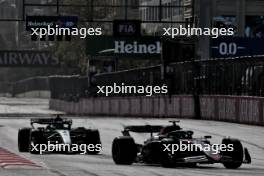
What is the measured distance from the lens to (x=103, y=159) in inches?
848

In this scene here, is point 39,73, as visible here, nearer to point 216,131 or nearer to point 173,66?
point 173,66

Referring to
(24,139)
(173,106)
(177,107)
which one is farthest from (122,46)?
(24,139)

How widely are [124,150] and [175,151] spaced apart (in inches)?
53.7

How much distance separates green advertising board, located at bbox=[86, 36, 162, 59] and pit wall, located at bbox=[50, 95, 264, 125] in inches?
128

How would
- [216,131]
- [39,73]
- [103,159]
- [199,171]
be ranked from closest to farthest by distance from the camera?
[199,171] < [103,159] < [216,131] < [39,73]

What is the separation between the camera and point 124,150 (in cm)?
1911

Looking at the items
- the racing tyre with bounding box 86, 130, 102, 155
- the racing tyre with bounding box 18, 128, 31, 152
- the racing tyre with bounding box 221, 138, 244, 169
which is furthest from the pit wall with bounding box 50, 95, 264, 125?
the racing tyre with bounding box 221, 138, 244, 169

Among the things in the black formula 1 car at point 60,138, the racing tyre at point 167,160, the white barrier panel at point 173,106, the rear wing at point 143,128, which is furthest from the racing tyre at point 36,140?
the white barrier panel at point 173,106

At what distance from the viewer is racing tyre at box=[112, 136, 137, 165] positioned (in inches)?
746

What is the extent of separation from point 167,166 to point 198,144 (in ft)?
3.09

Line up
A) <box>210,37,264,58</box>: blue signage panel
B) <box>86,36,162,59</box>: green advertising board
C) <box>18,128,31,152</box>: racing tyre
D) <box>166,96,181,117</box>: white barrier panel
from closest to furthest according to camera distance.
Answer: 1. <box>18,128,31,152</box>: racing tyre
2. <box>166,96,181,117</box>: white barrier panel
3. <box>210,37,264,58</box>: blue signage panel
4. <box>86,36,162,59</box>: green advertising board

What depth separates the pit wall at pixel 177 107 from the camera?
3628cm

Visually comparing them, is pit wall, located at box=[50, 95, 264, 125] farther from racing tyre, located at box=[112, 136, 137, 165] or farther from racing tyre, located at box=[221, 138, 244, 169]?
racing tyre, located at box=[221, 138, 244, 169]

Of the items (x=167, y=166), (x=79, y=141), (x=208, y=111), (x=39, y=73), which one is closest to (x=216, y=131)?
(x=208, y=111)
